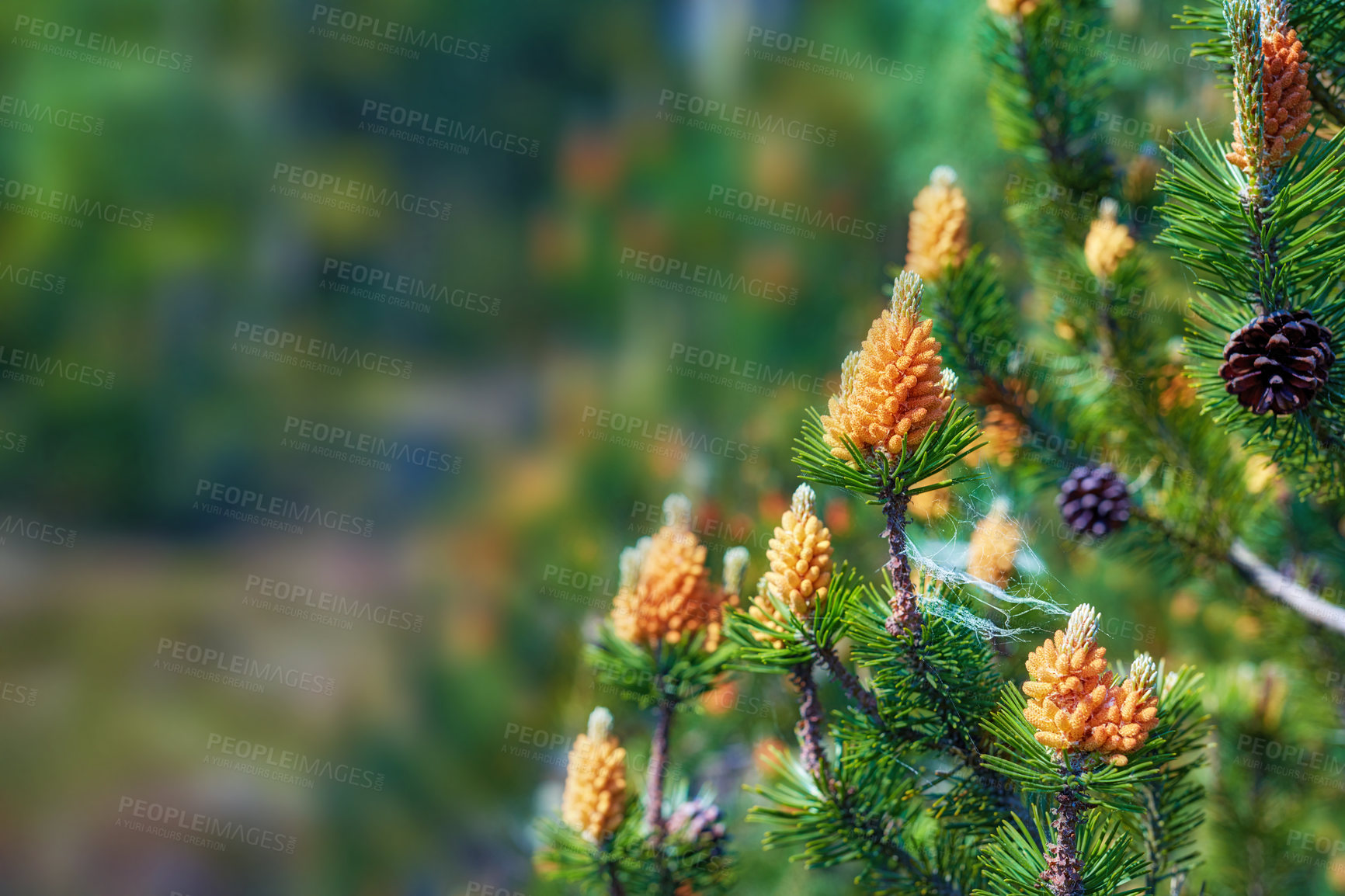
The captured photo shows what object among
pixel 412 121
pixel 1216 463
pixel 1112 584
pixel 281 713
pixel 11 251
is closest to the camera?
pixel 1216 463

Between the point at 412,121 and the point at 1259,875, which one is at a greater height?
the point at 412,121

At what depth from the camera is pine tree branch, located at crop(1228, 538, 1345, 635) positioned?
0.38 metres

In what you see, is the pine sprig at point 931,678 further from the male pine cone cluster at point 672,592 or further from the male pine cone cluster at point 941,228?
the male pine cone cluster at point 941,228

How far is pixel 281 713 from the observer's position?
1784mm

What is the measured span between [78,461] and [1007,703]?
1.98 meters

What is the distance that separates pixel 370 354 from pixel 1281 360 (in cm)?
191

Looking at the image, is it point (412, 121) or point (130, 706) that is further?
point (412, 121)

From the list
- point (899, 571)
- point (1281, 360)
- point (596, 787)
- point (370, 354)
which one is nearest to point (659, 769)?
point (596, 787)

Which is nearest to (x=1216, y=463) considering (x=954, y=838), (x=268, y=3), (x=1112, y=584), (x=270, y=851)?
(x=954, y=838)

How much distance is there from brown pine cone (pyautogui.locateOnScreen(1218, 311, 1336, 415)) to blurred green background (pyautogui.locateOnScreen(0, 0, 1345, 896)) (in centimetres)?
65

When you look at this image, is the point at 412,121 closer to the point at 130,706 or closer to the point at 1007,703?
the point at 130,706

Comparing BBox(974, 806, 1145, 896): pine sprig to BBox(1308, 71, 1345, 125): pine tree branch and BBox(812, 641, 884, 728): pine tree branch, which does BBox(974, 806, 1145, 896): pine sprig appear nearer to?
BBox(812, 641, 884, 728): pine tree branch

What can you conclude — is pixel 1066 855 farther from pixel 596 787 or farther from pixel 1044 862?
pixel 596 787

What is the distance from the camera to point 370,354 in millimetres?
1951
